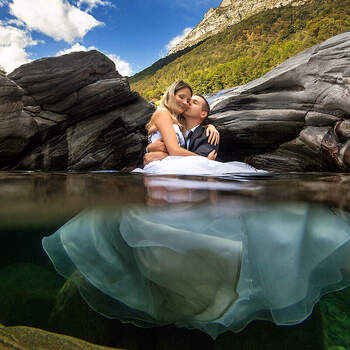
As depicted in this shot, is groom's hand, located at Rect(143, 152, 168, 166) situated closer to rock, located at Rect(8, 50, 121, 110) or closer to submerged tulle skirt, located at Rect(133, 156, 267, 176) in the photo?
submerged tulle skirt, located at Rect(133, 156, 267, 176)

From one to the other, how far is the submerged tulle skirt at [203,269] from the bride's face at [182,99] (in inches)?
130

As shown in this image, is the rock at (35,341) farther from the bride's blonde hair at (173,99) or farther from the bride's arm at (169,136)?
the bride's blonde hair at (173,99)

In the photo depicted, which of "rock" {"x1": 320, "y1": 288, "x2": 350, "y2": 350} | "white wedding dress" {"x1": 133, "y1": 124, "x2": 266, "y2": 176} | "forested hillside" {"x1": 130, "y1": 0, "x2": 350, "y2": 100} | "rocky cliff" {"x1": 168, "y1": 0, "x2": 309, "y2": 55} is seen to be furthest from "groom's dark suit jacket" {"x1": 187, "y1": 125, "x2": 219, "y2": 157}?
"rocky cliff" {"x1": 168, "y1": 0, "x2": 309, "y2": 55}

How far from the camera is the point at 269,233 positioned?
67cm

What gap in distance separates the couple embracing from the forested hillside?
10.1m

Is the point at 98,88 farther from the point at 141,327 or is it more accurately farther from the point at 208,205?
the point at 141,327

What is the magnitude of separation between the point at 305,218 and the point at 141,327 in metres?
0.59

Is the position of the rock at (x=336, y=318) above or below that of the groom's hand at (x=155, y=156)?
below

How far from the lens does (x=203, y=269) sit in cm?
57

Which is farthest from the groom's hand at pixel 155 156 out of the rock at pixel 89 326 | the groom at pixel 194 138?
the rock at pixel 89 326

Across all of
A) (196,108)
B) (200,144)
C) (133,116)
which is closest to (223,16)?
(133,116)

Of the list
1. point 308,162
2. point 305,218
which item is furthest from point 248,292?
point 308,162

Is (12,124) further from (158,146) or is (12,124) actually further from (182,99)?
(182,99)

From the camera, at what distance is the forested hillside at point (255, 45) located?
13.7 m
